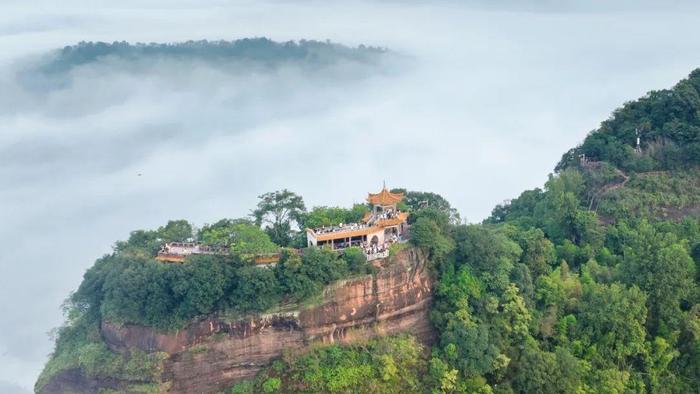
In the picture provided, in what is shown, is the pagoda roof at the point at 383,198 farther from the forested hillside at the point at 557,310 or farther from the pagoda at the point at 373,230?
the forested hillside at the point at 557,310

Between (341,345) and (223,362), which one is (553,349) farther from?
(223,362)

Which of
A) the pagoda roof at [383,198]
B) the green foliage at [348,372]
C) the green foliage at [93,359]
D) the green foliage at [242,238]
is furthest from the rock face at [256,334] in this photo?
the pagoda roof at [383,198]

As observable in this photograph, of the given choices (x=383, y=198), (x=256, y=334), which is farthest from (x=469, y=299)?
(x=256, y=334)

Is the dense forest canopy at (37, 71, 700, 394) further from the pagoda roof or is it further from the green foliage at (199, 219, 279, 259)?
the pagoda roof

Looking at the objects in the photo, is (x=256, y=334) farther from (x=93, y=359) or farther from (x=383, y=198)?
(x=383, y=198)

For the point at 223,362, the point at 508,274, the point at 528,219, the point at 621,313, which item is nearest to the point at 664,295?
the point at 621,313

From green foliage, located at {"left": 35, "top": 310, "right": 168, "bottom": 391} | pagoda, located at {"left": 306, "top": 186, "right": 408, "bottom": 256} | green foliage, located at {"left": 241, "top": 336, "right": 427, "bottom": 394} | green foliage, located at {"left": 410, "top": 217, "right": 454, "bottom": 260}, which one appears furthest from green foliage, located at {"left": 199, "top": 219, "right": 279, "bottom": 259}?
green foliage, located at {"left": 410, "top": 217, "right": 454, "bottom": 260}
